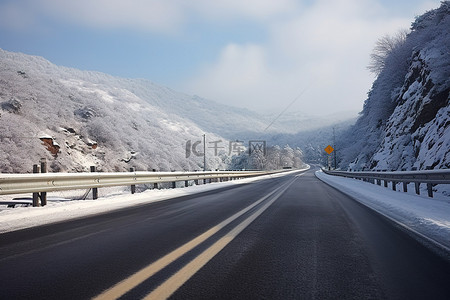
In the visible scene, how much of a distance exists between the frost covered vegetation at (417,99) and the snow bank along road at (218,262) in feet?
28.9

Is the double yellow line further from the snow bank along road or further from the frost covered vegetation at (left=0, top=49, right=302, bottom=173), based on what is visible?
the frost covered vegetation at (left=0, top=49, right=302, bottom=173)

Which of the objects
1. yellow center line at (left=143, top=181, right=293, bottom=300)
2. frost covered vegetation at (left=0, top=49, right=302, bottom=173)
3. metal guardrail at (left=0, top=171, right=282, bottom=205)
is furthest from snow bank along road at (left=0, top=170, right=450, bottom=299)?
frost covered vegetation at (left=0, top=49, right=302, bottom=173)

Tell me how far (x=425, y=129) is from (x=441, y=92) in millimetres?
2651

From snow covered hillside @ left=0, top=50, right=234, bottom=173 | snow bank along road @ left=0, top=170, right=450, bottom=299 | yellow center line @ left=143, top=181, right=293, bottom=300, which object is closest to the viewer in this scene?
yellow center line @ left=143, top=181, right=293, bottom=300

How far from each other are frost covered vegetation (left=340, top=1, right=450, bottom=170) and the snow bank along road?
347 inches

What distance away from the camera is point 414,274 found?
2693 mm

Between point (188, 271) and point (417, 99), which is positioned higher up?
point (417, 99)

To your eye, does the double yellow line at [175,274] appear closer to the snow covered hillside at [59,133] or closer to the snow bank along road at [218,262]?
the snow bank along road at [218,262]

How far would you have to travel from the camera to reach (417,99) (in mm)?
22031

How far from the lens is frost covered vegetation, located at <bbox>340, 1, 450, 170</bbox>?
1614cm

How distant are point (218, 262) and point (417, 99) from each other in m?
24.7

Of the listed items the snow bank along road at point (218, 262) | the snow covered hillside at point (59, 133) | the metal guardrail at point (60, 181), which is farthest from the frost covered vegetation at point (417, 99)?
the snow covered hillside at point (59, 133)

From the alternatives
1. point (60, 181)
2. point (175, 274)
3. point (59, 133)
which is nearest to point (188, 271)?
point (175, 274)

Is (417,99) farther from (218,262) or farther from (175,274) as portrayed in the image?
(175,274)
